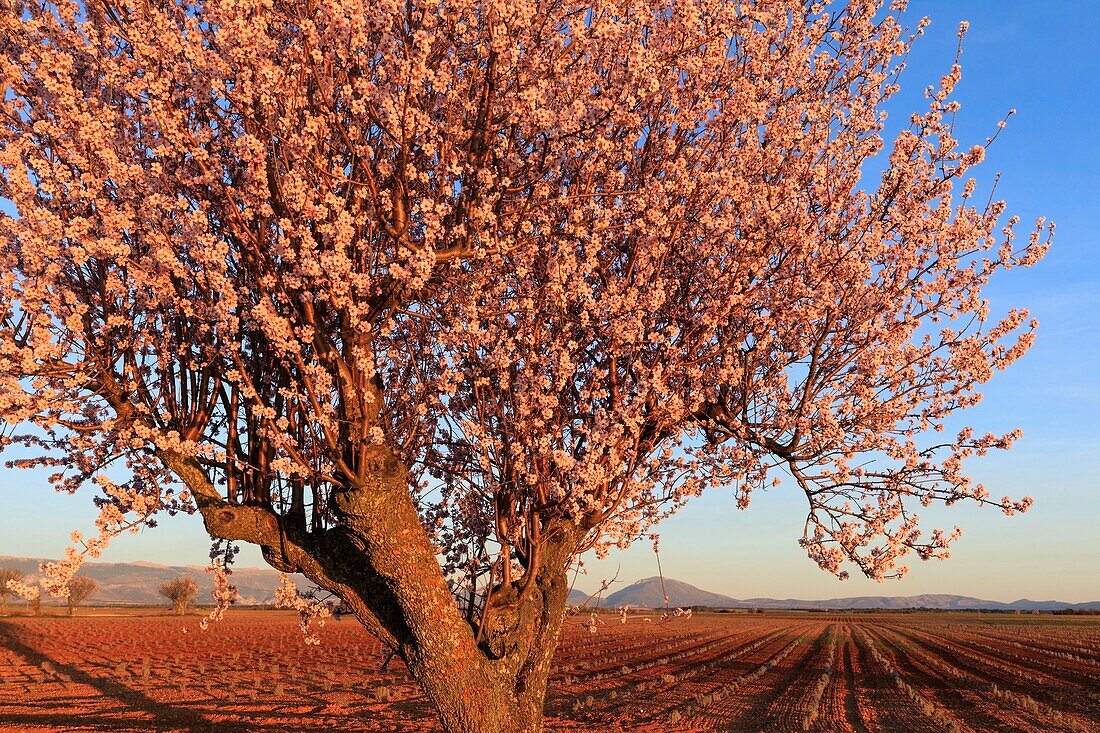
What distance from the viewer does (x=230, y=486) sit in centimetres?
898

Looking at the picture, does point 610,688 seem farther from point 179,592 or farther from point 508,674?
point 179,592

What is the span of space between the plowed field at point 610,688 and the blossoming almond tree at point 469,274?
592 inches

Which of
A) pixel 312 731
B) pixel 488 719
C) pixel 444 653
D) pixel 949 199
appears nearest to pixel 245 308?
pixel 444 653

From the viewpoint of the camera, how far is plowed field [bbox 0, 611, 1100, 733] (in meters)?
24.4

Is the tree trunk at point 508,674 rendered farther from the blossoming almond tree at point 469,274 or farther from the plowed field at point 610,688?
the plowed field at point 610,688

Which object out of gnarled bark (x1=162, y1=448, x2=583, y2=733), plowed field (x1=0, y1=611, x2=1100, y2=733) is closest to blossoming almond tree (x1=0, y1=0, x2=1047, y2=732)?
gnarled bark (x1=162, y1=448, x2=583, y2=733)

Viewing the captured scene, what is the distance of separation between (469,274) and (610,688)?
3004 cm

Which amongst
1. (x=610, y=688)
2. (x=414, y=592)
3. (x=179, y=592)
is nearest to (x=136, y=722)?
(x=610, y=688)

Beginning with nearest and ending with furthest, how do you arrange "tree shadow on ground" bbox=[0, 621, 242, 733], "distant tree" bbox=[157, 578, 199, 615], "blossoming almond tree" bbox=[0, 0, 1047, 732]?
"blossoming almond tree" bbox=[0, 0, 1047, 732]
"tree shadow on ground" bbox=[0, 621, 242, 733]
"distant tree" bbox=[157, 578, 199, 615]

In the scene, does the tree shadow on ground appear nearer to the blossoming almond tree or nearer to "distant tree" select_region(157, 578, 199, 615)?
the blossoming almond tree

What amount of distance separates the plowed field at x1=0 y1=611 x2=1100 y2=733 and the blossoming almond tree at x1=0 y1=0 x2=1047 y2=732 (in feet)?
49.3

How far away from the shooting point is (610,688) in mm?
33875

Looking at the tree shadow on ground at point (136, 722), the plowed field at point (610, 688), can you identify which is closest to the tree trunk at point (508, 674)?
the plowed field at point (610, 688)

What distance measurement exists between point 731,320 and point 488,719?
5.34 metres
